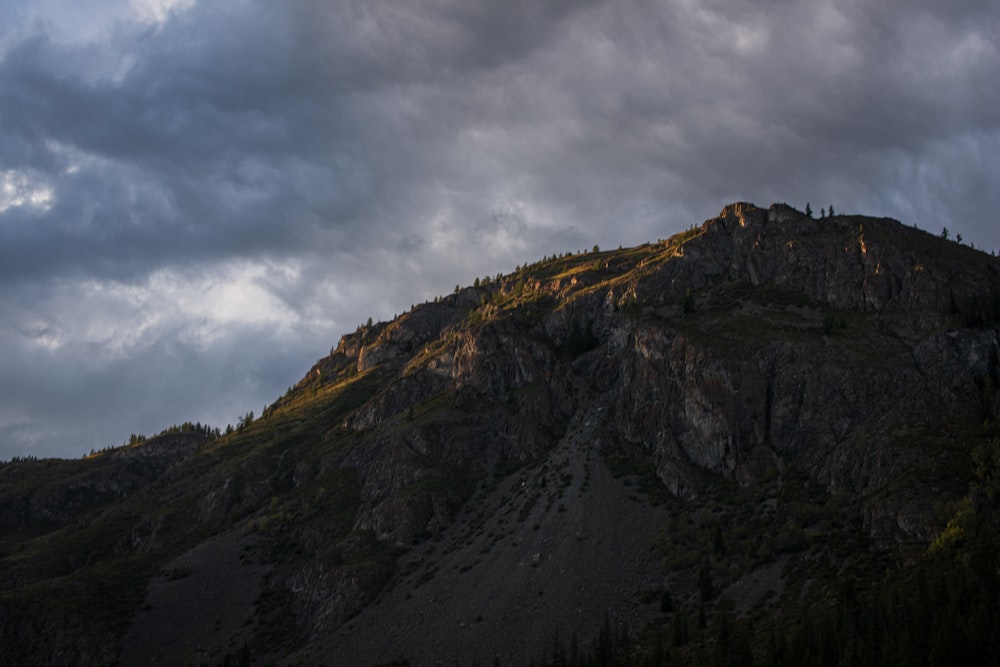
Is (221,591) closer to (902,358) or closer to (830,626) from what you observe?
(830,626)

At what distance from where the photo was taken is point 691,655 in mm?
123250

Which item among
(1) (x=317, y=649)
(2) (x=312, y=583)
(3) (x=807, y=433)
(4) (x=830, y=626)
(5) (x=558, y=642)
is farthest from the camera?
(2) (x=312, y=583)

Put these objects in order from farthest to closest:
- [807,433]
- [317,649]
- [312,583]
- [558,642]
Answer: [312,583] < [807,433] < [317,649] < [558,642]

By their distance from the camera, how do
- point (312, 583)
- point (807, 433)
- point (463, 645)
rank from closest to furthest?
1. point (463, 645)
2. point (807, 433)
3. point (312, 583)

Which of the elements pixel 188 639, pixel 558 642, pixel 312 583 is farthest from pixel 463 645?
pixel 188 639

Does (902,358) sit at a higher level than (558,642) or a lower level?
higher

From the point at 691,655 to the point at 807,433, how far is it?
6578 cm

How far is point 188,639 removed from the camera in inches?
6934

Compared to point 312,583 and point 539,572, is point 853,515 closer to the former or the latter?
point 539,572

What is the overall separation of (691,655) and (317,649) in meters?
73.3

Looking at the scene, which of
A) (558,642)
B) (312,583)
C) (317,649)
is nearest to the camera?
(558,642)

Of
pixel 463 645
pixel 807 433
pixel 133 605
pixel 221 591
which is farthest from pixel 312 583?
pixel 807 433

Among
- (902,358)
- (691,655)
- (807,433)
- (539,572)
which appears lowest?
(691,655)

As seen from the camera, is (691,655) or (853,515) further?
(853,515)
